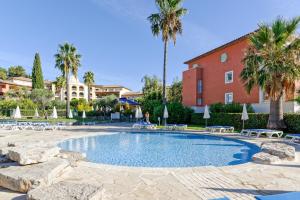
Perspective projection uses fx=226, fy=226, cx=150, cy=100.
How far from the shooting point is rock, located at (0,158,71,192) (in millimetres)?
5035

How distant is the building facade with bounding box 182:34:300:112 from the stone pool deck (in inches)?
594

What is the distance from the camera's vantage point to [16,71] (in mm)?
→ 84125

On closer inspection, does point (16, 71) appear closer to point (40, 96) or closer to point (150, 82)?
point (40, 96)

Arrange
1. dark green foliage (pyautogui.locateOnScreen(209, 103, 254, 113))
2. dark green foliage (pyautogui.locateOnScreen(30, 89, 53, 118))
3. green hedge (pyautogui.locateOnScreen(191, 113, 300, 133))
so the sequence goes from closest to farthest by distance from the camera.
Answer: green hedge (pyautogui.locateOnScreen(191, 113, 300, 133)) < dark green foliage (pyautogui.locateOnScreen(209, 103, 254, 113)) < dark green foliage (pyautogui.locateOnScreen(30, 89, 53, 118))

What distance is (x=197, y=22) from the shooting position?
26.4 metres

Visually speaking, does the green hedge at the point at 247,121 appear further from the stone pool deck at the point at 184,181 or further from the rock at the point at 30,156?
the rock at the point at 30,156

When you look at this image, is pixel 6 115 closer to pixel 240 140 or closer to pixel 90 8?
pixel 90 8

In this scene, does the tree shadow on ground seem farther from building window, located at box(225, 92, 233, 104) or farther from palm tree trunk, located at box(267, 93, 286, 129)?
building window, located at box(225, 92, 233, 104)

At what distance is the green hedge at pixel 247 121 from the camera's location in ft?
54.4

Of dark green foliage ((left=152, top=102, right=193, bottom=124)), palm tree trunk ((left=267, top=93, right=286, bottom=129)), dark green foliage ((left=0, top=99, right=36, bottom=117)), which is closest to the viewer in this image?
palm tree trunk ((left=267, top=93, right=286, bottom=129))

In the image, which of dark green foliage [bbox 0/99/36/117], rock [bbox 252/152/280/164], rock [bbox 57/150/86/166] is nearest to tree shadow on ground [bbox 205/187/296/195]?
rock [bbox 252/152/280/164]

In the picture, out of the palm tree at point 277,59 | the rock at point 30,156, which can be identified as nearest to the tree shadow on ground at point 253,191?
the rock at point 30,156

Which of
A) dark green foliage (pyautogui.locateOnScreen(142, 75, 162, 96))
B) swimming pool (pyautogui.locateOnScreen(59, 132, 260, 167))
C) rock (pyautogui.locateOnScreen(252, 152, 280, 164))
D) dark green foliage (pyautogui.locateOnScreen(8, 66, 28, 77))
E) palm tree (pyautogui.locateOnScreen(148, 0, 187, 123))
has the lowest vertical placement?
swimming pool (pyautogui.locateOnScreen(59, 132, 260, 167))

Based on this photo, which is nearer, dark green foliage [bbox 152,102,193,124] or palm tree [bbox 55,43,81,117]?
dark green foliage [bbox 152,102,193,124]
